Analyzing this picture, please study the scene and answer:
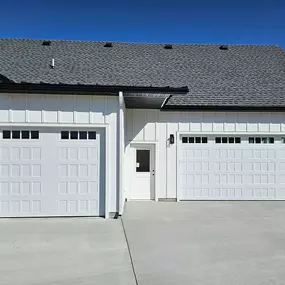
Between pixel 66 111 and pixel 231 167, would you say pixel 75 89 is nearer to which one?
pixel 66 111

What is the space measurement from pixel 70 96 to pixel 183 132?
486 cm

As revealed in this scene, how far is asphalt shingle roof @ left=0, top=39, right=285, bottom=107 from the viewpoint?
12938mm

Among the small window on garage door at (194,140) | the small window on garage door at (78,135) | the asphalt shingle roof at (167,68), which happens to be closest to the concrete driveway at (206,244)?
the small window on garage door at (78,135)

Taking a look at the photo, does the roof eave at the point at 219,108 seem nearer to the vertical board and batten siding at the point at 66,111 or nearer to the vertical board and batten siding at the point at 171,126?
the vertical board and batten siding at the point at 171,126

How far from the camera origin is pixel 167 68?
15.0 m

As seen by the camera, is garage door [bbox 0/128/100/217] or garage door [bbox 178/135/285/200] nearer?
garage door [bbox 0/128/100/217]

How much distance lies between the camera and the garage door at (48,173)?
919 cm

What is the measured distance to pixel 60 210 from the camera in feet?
30.4

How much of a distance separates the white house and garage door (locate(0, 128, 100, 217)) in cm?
3

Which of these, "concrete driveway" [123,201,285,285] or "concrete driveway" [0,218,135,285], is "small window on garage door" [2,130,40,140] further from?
"concrete driveway" [123,201,285,285]

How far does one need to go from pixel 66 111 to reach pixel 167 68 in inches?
277

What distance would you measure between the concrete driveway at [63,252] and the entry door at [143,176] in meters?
3.65

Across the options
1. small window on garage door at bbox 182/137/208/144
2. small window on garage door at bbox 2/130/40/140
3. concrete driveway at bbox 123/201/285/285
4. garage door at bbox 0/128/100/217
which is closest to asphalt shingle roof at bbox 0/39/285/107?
small window on garage door at bbox 182/137/208/144

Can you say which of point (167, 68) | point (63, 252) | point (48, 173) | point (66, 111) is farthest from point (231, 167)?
point (63, 252)
